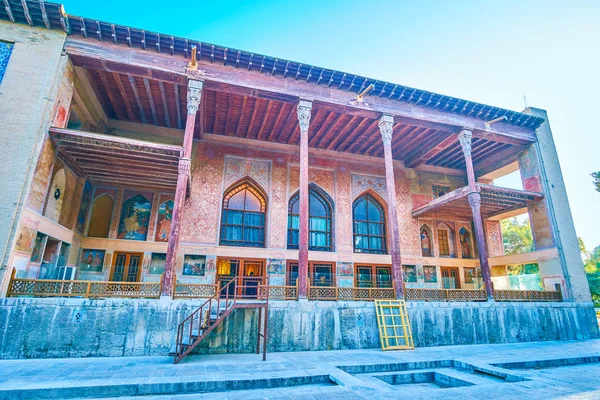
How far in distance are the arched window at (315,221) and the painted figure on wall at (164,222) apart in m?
5.36

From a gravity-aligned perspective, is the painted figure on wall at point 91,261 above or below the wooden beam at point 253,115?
below

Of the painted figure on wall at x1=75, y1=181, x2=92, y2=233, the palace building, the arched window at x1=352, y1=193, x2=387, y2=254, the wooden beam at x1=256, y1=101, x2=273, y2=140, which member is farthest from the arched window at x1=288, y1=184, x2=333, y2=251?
the painted figure on wall at x1=75, y1=181, x2=92, y2=233

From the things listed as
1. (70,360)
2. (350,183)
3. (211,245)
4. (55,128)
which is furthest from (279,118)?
(70,360)

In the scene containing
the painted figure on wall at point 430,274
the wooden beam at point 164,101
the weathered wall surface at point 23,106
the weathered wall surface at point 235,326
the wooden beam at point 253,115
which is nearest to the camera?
the weathered wall surface at point 235,326

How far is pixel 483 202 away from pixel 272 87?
11.5 m

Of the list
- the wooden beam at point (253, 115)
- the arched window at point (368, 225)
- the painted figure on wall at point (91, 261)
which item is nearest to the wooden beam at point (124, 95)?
the wooden beam at point (253, 115)

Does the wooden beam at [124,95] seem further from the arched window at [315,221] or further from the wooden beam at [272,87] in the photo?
the arched window at [315,221]

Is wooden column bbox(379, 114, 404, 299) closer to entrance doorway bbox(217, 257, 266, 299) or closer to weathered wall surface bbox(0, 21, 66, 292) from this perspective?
entrance doorway bbox(217, 257, 266, 299)

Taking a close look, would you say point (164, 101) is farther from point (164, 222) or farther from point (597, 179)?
point (597, 179)

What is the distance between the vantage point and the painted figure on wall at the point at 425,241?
685 inches

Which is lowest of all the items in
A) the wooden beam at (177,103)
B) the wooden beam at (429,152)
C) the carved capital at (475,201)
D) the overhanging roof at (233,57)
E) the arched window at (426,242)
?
the arched window at (426,242)

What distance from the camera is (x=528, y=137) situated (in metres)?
15.8

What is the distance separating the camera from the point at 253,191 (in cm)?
1577

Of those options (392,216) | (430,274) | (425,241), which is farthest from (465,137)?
(430,274)
